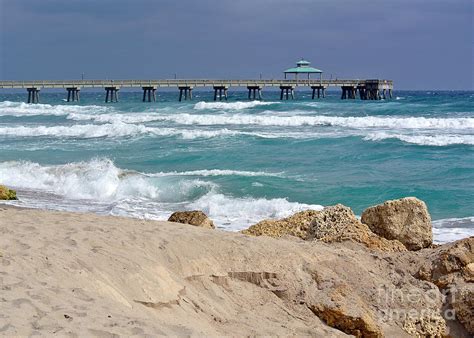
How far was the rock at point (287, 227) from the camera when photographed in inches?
302

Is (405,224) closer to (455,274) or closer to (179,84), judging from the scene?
(455,274)

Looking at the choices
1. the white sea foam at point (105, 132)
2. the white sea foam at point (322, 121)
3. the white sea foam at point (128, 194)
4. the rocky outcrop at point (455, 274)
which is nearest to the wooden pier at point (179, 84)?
the white sea foam at point (322, 121)

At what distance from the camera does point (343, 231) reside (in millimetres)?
7316

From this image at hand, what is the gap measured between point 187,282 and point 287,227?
2444 mm

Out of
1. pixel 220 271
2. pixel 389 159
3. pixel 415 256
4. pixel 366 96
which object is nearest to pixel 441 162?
pixel 389 159

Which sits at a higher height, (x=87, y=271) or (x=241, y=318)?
(x=87, y=271)

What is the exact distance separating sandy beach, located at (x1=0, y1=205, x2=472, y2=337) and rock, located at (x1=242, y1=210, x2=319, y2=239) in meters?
0.60

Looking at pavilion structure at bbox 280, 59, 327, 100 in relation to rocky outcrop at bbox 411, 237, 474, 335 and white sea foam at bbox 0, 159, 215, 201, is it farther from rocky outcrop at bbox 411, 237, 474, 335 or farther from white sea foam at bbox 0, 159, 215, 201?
rocky outcrop at bbox 411, 237, 474, 335

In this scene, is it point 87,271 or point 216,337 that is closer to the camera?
point 216,337

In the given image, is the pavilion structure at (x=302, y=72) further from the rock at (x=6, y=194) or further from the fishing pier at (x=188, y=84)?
the rock at (x=6, y=194)

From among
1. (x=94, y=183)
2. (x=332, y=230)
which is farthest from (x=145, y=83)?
(x=332, y=230)

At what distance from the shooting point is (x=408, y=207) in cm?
792

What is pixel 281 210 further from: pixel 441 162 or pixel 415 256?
pixel 441 162

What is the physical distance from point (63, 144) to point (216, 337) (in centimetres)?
2197
